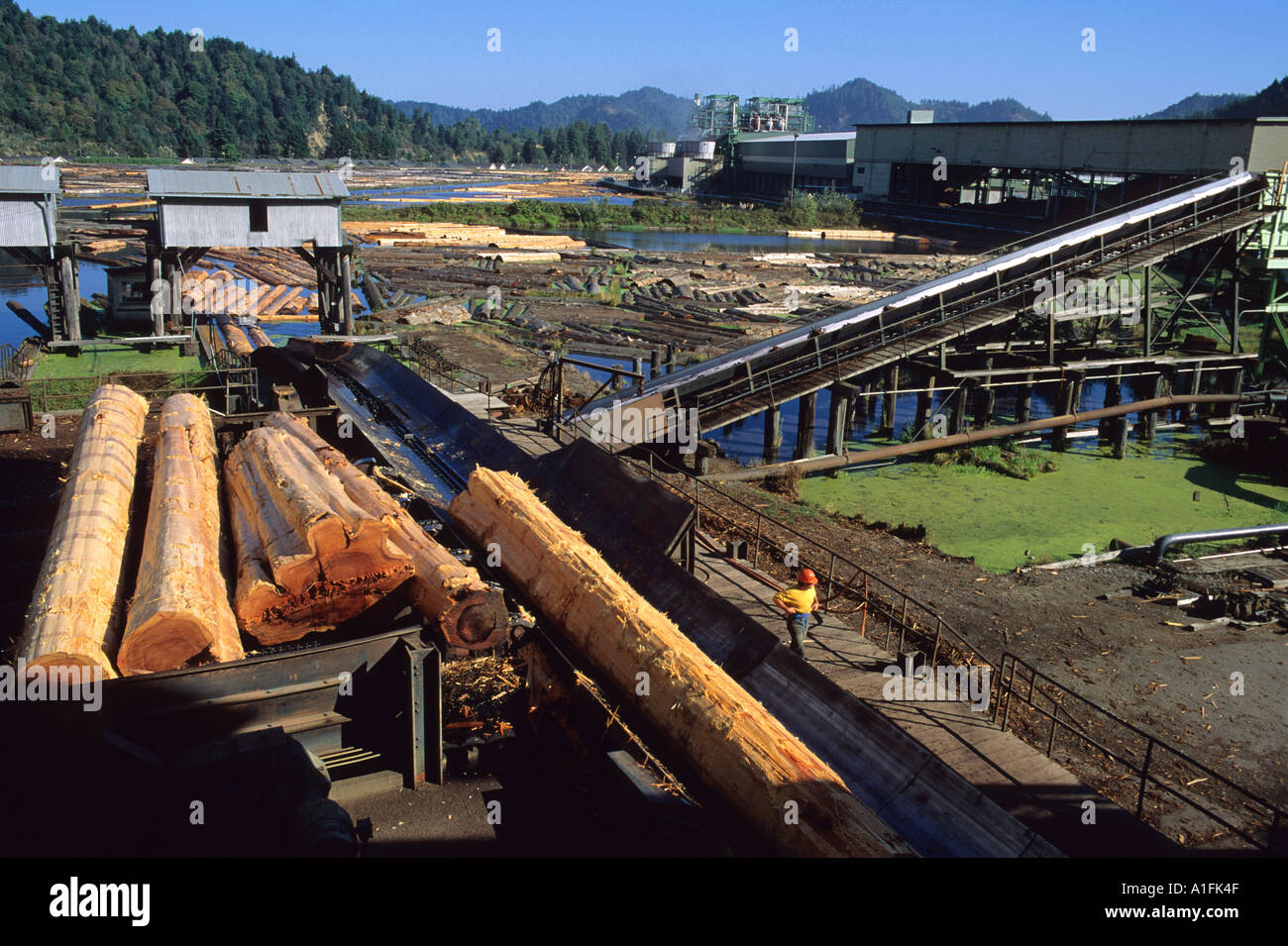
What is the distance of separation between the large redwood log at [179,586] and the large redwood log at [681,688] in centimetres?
280

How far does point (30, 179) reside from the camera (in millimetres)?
22547

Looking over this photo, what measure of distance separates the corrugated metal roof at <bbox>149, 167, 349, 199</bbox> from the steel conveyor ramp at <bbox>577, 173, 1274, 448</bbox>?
10670 mm

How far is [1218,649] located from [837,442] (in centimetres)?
873

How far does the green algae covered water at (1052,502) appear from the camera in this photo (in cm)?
1684

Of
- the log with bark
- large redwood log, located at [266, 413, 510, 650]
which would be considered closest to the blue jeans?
large redwood log, located at [266, 413, 510, 650]

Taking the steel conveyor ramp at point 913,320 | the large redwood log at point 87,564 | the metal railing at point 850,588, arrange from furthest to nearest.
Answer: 1. the steel conveyor ramp at point 913,320
2. the metal railing at point 850,588
3. the large redwood log at point 87,564

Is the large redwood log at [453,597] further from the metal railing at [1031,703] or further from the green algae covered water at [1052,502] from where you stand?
the green algae covered water at [1052,502]

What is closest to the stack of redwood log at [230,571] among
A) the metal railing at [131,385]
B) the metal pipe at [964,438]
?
the metal railing at [131,385]

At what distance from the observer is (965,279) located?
21.7 metres
